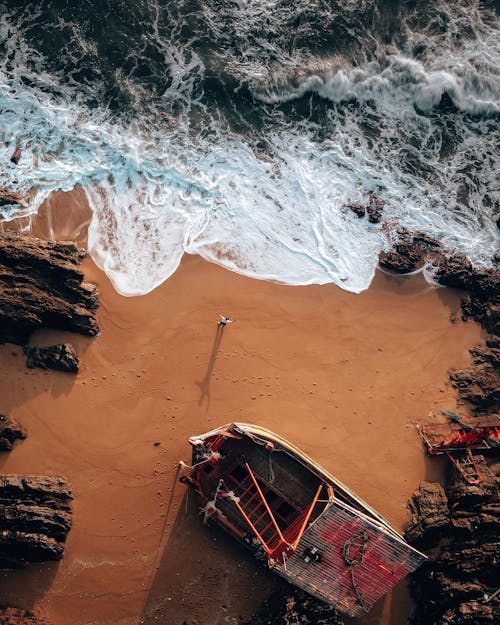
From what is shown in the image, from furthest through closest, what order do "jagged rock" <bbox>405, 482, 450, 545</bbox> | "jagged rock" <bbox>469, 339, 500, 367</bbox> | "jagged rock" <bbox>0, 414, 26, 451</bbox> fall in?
1. "jagged rock" <bbox>469, 339, 500, 367</bbox>
2. "jagged rock" <bbox>405, 482, 450, 545</bbox>
3. "jagged rock" <bbox>0, 414, 26, 451</bbox>

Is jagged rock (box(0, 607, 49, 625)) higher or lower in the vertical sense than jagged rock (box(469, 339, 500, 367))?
lower

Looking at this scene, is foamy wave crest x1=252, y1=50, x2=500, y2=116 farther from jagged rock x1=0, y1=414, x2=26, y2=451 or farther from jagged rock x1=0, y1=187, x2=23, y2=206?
jagged rock x1=0, y1=414, x2=26, y2=451

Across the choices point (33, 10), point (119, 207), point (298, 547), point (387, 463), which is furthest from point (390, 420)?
A: point (33, 10)

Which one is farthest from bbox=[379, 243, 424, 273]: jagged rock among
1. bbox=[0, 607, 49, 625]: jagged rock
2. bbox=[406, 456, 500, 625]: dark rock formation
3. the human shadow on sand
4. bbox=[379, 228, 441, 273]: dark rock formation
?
bbox=[0, 607, 49, 625]: jagged rock

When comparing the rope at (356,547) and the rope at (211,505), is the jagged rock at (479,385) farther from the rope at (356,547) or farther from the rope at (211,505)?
the rope at (211,505)

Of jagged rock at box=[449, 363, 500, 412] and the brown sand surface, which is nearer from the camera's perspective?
the brown sand surface

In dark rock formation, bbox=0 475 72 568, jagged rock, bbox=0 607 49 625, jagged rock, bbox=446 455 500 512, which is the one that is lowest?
jagged rock, bbox=0 607 49 625

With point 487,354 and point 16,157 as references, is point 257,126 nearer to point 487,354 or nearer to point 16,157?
point 16,157

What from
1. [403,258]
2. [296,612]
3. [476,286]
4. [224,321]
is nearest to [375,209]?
[403,258]
